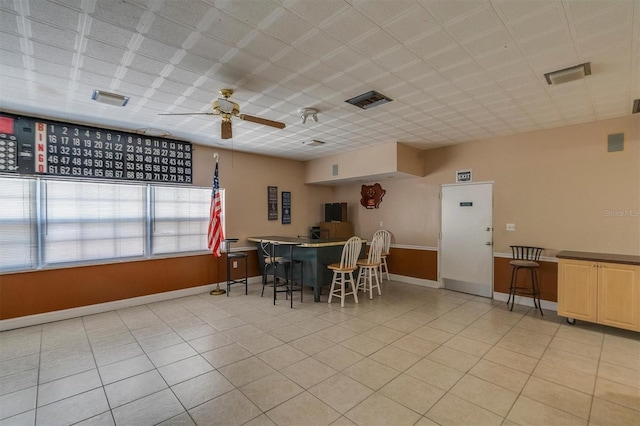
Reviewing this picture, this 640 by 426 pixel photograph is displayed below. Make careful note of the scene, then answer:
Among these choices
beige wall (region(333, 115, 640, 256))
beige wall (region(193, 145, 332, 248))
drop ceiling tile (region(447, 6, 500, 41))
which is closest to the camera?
drop ceiling tile (region(447, 6, 500, 41))

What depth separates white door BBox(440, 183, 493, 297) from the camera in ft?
16.9

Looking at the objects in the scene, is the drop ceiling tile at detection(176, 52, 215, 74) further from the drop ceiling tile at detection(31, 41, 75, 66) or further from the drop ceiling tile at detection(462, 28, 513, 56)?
the drop ceiling tile at detection(462, 28, 513, 56)

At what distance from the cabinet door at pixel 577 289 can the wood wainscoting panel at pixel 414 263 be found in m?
2.13

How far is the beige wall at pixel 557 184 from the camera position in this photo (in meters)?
3.88

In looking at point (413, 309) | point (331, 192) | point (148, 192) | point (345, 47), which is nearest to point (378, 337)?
point (413, 309)

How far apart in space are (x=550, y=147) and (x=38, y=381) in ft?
22.8

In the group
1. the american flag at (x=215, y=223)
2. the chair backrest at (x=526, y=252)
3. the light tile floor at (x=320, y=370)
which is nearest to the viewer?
the light tile floor at (x=320, y=370)

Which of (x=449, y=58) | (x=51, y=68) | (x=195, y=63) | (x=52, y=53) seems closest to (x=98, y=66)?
(x=52, y=53)

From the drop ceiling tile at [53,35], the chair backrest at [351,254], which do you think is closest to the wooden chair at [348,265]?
the chair backrest at [351,254]

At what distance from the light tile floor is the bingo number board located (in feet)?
7.12

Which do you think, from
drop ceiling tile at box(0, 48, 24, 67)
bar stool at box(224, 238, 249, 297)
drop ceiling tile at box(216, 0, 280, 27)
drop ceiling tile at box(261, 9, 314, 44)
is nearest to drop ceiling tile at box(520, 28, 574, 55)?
drop ceiling tile at box(261, 9, 314, 44)

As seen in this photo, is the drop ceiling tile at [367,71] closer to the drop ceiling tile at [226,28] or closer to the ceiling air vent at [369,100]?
the ceiling air vent at [369,100]

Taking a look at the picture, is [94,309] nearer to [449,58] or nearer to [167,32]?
[167,32]

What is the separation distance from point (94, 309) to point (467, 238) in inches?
253
